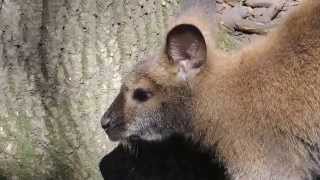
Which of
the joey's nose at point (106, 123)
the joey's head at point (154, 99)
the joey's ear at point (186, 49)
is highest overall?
the joey's ear at point (186, 49)

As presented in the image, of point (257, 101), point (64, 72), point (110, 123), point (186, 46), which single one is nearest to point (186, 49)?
point (186, 46)

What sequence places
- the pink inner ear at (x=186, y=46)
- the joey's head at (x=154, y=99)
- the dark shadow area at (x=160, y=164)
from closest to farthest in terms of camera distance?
the pink inner ear at (x=186, y=46), the joey's head at (x=154, y=99), the dark shadow area at (x=160, y=164)

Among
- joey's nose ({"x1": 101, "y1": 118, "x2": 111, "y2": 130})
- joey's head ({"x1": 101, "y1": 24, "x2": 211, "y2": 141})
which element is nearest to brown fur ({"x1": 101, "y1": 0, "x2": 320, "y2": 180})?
joey's head ({"x1": 101, "y1": 24, "x2": 211, "y2": 141})

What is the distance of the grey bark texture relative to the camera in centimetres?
583

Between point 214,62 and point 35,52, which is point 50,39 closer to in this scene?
point 35,52

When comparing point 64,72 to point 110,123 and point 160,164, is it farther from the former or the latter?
point 160,164

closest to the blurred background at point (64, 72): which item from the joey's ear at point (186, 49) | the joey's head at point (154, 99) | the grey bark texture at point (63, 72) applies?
the grey bark texture at point (63, 72)

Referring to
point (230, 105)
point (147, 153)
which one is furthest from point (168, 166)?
point (230, 105)

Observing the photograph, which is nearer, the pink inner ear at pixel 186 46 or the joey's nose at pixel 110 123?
the pink inner ear at pixel 186 46

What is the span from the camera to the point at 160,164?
6.13 metres

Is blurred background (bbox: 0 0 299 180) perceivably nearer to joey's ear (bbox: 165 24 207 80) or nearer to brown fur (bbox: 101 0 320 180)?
brown fur (bbox: 101 0 320 180)

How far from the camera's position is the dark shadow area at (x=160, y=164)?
20.0ft

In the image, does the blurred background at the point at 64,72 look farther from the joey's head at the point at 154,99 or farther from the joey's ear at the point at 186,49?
the joey's ear at the point at 186,49

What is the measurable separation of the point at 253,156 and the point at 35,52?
135 centimetres
